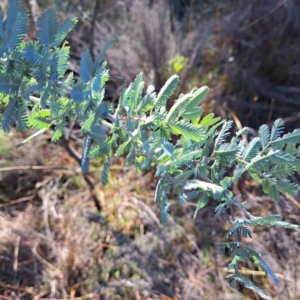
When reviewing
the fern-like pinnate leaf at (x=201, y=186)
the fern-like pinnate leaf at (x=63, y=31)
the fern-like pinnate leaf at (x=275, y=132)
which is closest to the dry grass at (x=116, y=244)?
the fern-like pinnate leaf at (x=275, y=132)

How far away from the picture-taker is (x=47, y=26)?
1.86 feet

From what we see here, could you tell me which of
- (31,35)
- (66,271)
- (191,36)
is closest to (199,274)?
(66,271)

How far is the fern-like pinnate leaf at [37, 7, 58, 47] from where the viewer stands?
1.84 feet

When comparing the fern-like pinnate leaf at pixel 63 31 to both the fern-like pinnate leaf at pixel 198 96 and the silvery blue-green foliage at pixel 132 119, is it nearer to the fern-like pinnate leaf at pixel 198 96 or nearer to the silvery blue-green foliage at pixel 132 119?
the silvery blue-green foliage at pixel 132 119

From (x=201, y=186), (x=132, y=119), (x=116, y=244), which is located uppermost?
(x=132, y=119)

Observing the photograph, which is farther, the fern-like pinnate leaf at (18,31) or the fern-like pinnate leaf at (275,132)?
the fern-like pinnate leaf at (275,132)

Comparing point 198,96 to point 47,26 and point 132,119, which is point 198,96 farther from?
point 47,26

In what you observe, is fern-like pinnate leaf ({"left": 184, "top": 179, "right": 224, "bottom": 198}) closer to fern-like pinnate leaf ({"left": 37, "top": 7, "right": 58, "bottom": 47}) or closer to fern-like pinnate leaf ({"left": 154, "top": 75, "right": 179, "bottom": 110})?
fern-like pinnate leaf ({"left": 154, "top": 75, "right": 179, "bottom": 110})

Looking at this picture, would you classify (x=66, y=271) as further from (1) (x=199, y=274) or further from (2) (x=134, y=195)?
(1) (x=199, y=274)

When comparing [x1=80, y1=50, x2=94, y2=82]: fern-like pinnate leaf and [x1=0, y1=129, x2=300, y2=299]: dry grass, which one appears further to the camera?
[x1=0, y1=129, x2=300, y2=299]: dry grass

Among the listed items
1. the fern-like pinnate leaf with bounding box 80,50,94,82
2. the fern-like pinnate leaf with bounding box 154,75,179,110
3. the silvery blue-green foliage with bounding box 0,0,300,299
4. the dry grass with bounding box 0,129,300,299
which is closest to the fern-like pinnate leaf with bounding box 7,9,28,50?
the silvery blue-green foliage with bounding box 0,0,300,299

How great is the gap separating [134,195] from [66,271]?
551 millimetres

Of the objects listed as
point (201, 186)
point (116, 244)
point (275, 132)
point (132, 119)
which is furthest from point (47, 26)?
point (116, 244)

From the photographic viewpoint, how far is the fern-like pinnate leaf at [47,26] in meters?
0.56
